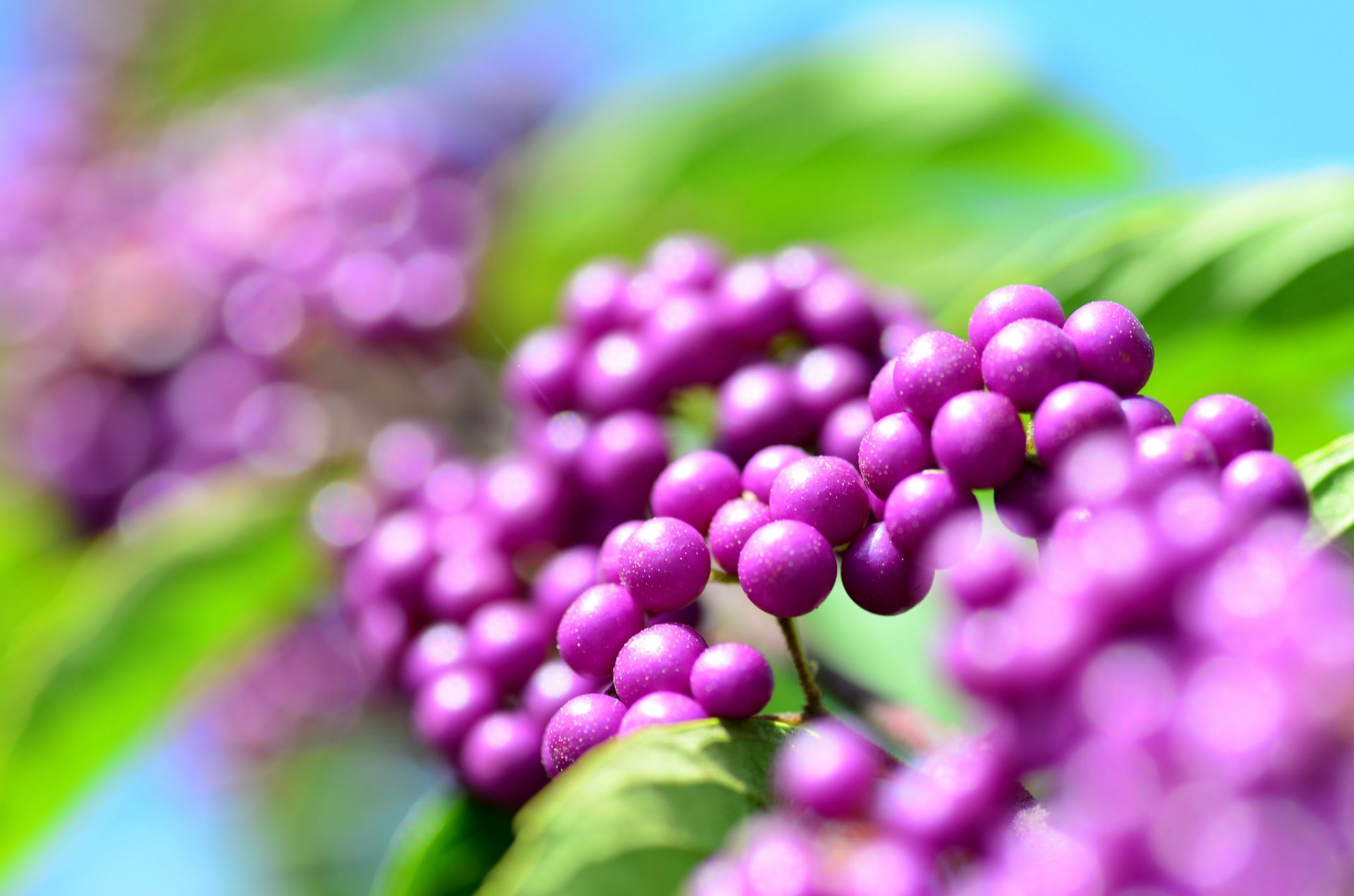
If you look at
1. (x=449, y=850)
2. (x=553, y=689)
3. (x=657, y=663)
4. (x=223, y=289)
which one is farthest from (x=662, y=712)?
(x=223, y=289)

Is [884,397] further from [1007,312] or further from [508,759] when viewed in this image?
[508,759]

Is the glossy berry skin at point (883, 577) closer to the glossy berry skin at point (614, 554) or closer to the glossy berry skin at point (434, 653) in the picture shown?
the glossy berry skin at point (614, 554)

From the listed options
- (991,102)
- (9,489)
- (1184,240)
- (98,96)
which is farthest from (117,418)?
(1184,240)

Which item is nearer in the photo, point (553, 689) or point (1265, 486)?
point (1265, 486)

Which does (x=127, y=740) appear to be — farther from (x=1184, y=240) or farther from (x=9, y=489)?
(x=1184, y=240)

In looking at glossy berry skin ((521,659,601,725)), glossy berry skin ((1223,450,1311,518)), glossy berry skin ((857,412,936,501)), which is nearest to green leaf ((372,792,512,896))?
glossy berry skin ((521,659,601,725))

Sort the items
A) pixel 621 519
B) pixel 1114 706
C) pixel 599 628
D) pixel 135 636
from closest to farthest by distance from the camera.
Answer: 1. pixel 1114 706
2. pixel 599 628
3. pixel 621 519
4. pixel 135 636

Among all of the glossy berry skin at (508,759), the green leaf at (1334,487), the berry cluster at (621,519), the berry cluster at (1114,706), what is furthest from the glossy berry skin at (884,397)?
the glossy berry skin at (508,759)
